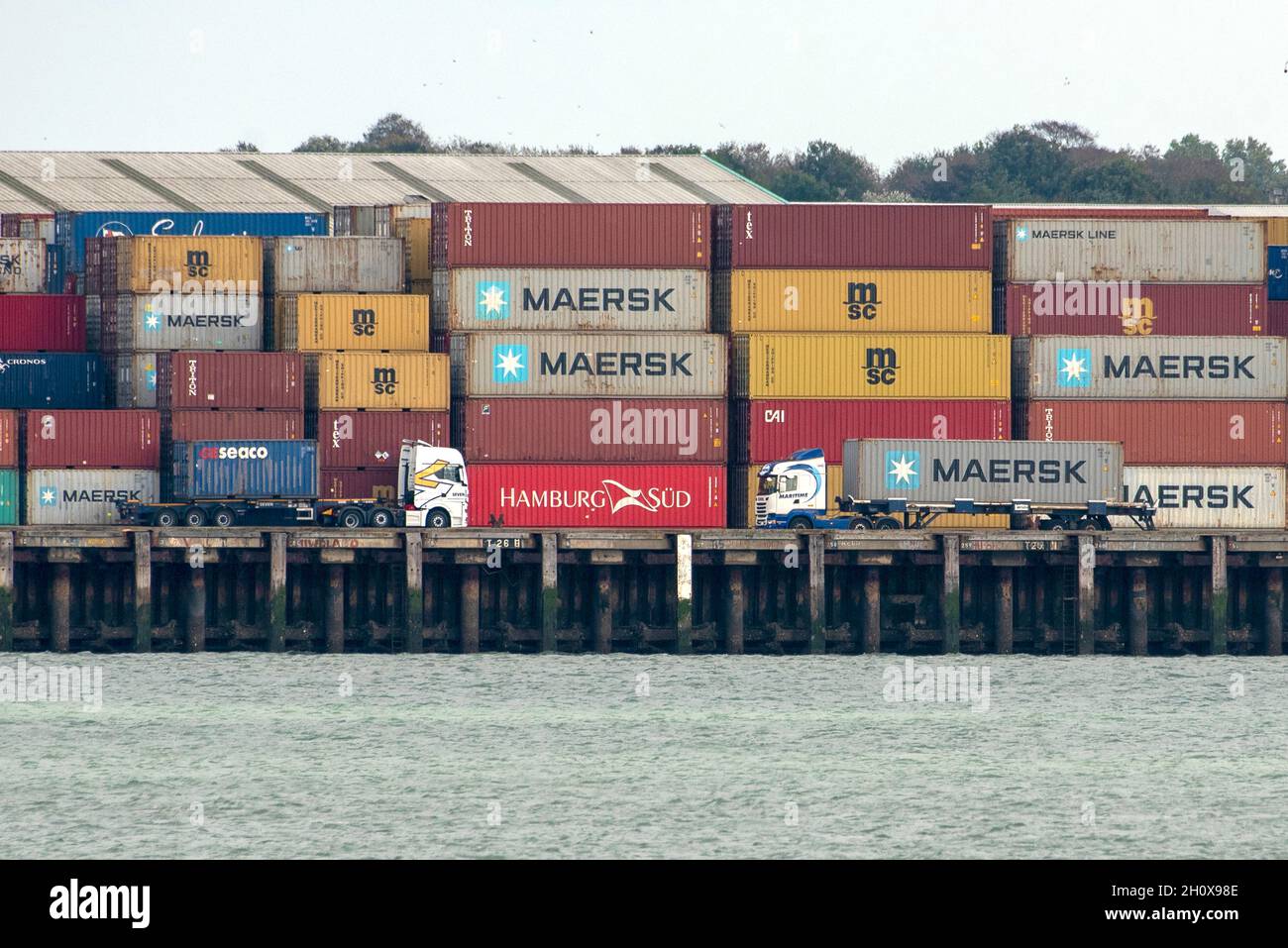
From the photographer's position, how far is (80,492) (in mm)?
62125

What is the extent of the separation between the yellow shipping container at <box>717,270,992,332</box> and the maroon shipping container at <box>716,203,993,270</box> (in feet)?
1.18

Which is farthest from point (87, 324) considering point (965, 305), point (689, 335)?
point (965, 305)

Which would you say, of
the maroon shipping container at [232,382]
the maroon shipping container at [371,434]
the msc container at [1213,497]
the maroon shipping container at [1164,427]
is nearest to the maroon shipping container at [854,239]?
the maroon shipping container at [1164,427]

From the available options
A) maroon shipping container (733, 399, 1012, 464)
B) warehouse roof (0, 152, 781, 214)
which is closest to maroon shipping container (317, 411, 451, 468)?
maroon shipping container (733, 399, 1012, 464)

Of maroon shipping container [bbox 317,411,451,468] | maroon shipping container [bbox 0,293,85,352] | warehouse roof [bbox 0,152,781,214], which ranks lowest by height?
maroon shipping container [bbox 317,411,451,468]

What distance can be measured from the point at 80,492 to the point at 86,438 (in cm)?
174

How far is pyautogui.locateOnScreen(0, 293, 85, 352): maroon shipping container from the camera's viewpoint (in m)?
67.1

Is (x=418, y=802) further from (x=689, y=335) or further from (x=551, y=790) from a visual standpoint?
(x=689, y=335)

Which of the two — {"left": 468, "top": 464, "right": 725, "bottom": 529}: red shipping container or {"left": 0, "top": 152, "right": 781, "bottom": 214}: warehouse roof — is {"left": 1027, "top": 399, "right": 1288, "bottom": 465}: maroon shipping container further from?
{"left": 0, "top": 152, "right": 781, "bottom": 214}: warehouse roof

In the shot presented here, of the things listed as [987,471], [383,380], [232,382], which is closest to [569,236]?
[383,380]

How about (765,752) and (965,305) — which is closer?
(765,752)

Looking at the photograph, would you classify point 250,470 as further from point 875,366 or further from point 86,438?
point 875,366
